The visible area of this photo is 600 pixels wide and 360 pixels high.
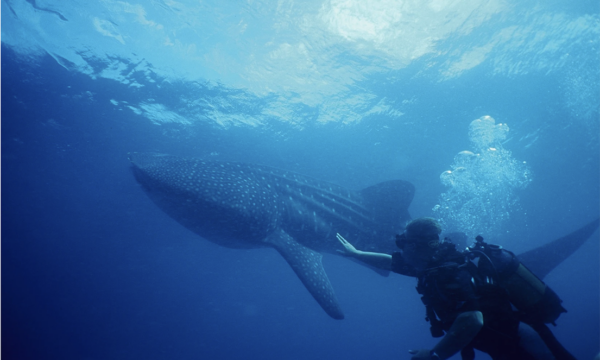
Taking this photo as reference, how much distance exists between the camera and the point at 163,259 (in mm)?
42531

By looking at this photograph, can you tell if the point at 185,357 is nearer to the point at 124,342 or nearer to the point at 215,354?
the point at 215,354

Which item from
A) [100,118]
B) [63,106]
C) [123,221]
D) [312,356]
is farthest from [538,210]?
[312,356]

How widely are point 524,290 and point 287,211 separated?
514 cm

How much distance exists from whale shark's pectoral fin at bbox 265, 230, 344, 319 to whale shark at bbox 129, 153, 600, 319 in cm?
2

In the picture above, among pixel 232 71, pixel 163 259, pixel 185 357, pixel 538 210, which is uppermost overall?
pixel 538 210

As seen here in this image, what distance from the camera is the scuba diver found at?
239cm

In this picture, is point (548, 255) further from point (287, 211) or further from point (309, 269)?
point (287, 211)

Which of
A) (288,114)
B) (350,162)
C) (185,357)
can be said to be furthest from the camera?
(185,357)

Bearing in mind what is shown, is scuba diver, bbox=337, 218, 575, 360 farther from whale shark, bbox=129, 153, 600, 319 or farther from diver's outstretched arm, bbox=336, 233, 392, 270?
whale shark, bbox=129, 153, 600, 319

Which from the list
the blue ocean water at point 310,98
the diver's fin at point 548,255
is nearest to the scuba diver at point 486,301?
the diver's fin at point 548,255

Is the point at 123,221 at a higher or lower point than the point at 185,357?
higher

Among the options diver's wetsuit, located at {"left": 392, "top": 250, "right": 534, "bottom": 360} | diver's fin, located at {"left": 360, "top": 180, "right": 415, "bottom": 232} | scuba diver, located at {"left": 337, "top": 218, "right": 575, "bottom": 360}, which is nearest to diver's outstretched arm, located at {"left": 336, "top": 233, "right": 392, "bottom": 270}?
scuba diver, located at {"left": 337, "top": 218, "right": 575, "bottom": 360}

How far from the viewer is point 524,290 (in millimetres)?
2645

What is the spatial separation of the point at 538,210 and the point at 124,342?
279 feet
